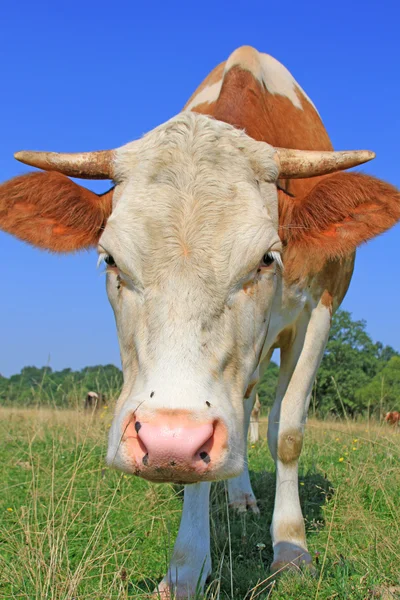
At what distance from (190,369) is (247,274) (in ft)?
2.15

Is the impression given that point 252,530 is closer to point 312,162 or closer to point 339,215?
point 339,215

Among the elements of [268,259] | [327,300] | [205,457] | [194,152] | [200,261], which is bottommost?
[205,457]

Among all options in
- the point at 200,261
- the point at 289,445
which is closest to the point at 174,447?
the point at 200,261

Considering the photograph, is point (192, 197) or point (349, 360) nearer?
point (192, 197)

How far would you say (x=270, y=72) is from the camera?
19.2 feet

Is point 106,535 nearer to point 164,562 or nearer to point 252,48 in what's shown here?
point 164,562

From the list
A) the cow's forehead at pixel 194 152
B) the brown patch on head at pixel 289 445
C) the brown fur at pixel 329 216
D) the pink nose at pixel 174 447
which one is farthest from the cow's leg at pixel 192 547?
the cow's forehead at pixel 194 152

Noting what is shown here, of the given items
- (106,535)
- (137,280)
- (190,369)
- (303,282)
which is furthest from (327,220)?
(106,535)

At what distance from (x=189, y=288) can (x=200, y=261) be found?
15 centimetres

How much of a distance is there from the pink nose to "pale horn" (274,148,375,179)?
1.73 meters

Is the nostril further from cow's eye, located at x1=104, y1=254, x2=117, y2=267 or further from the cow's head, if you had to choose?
cow's eye, located at x1=104, y1=254, x2=117, y2=267

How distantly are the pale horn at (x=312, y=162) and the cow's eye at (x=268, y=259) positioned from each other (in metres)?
0.66

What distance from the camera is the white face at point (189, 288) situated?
257 centimetres

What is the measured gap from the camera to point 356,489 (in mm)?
5332
